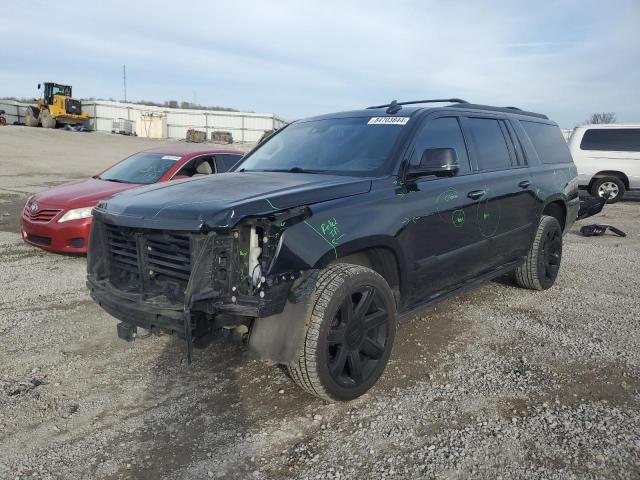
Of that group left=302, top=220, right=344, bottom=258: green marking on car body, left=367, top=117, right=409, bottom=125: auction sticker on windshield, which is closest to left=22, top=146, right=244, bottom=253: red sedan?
left=367, top=117, right=409, bottom=125: auction sticker on windshield

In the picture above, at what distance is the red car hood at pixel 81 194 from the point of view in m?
6.36

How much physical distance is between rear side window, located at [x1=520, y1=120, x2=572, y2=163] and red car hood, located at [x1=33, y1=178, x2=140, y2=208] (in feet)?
16.3

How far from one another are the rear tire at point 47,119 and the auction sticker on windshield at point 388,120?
134 feet

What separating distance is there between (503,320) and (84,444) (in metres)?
3.47

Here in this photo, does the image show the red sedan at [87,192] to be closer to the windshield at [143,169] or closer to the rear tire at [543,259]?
the windshield at [143,169]

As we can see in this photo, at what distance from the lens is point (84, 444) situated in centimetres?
271

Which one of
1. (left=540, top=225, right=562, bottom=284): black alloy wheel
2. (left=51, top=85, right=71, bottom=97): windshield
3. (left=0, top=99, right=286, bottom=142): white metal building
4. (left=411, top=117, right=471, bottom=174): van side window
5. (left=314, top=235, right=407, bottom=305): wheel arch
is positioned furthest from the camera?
(left=0, top=99, right=286, bottom=142): white metal building

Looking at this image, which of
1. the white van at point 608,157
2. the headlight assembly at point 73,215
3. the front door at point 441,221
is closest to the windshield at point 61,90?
the white van at point 608,157

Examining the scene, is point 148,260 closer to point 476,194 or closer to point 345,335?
point 345,335

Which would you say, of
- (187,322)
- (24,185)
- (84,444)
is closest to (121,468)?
(84,444)

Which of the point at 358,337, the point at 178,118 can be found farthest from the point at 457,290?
the point at 178,118

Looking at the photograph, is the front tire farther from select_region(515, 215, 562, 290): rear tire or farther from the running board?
select_region(515, 215, 562, 290): rear tire

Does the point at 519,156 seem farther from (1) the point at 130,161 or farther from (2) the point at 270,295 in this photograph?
(1) the point at 130,161

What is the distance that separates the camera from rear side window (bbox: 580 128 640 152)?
41.0 ft
